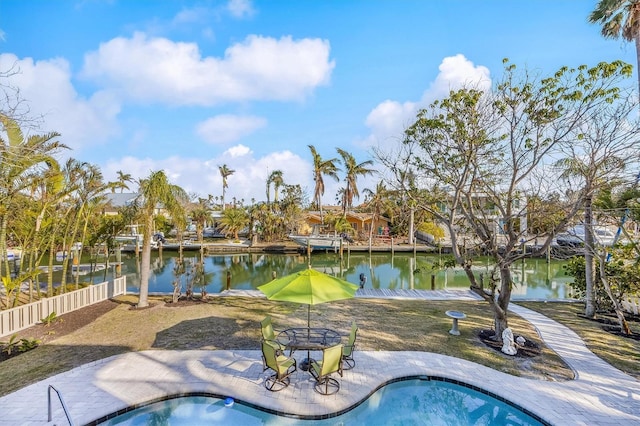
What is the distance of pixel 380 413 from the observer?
5.39 m

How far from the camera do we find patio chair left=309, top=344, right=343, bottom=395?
5.66 m

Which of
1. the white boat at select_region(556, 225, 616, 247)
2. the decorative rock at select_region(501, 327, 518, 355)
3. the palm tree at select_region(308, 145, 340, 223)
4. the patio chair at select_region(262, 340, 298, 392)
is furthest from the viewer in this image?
the palm tree at select_region(308, 145, 340, 223)

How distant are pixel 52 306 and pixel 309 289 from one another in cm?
830

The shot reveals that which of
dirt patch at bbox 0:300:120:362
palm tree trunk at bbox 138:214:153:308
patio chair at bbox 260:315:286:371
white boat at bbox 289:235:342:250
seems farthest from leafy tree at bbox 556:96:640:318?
white boat at bbox 289:235:342:250

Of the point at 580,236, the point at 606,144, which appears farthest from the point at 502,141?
the point at 580,236

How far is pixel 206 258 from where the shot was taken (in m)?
28.2

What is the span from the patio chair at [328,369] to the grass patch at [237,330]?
2.02 metres

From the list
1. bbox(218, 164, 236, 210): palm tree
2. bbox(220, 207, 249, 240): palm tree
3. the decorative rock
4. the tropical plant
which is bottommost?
the decorative rock

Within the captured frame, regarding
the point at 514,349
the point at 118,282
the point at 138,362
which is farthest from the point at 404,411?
the point at 118,282

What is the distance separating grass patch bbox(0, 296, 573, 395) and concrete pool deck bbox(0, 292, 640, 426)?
16.0 inches

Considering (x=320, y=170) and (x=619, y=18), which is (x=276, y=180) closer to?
(x=320, y=170)

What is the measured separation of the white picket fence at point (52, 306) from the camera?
7988 millimetres

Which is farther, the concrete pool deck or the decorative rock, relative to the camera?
the decorative rock

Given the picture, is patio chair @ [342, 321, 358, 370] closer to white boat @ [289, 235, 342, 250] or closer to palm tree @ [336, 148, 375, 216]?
white boat @ [289, 235, 342, 250]
